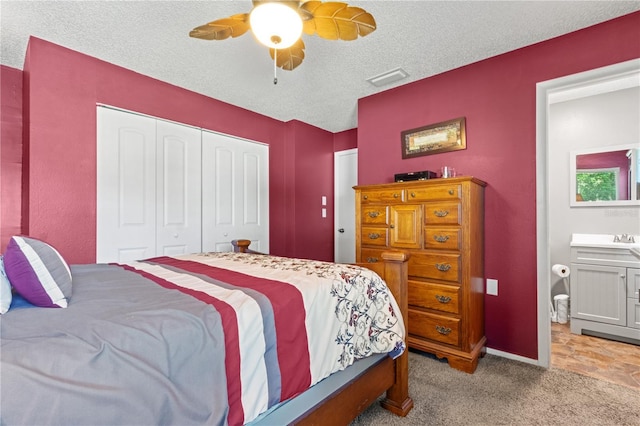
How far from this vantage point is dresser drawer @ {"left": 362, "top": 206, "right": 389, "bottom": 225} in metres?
2.67

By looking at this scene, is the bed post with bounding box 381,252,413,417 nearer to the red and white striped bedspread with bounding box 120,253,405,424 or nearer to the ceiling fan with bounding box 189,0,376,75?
the red and white striped bedspread with bounding box 120,253,405,424

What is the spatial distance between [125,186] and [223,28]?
5.87 ft

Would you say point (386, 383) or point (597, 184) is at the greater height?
point (597, 184)

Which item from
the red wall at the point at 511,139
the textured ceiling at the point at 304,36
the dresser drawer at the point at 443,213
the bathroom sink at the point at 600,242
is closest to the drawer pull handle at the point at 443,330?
the red wall at the point at 511,139

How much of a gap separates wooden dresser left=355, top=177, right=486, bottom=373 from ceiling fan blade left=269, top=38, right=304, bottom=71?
1258 mm

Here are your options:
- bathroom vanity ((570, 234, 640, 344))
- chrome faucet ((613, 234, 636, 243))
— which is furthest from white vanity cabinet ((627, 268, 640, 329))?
chrome faucet ((613, 234, 636, 243))

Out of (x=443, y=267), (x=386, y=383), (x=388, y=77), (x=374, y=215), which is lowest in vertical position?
(x=386, y=383)

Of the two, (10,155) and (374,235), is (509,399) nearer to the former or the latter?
(374,235)

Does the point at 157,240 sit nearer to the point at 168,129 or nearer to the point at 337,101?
the point at 168,129

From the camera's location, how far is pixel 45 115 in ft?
7.64

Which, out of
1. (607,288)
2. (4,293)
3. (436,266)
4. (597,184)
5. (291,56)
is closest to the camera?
(4,293)

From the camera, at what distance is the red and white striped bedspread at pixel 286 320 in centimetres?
101

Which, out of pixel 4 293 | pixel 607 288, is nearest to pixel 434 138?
pixel 607 288

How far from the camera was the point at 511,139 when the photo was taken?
98.4 inches
